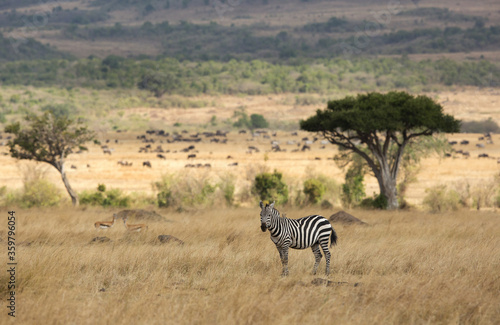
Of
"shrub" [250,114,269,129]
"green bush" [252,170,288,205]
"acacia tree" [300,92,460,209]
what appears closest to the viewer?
"acacia tree" [300,92,460,209]

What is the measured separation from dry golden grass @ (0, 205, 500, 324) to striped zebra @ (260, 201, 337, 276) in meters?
0.44

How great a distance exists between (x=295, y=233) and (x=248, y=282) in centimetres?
150

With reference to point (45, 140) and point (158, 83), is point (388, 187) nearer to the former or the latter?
point (45, 140)

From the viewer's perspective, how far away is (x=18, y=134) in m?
26.9

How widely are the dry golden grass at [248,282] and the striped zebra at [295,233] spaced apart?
44 centimetres

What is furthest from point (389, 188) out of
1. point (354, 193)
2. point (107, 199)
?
point (107, 199)

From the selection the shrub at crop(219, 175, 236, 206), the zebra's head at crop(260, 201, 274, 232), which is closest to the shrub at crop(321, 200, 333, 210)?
the shrub at crop(219, 175, 236, 206)

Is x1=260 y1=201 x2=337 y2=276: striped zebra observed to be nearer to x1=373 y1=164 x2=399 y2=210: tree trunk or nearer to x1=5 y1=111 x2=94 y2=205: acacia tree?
x1=373 y1=164 x2=399 y2=210: tree trunk

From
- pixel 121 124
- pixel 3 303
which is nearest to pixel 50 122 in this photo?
pixel 3 303

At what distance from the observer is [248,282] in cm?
969

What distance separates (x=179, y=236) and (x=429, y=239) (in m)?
6.23

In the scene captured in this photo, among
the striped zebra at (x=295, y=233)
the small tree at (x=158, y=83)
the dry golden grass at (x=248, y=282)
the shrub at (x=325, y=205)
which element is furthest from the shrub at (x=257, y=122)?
the striped zebra at (x=295, y=233)

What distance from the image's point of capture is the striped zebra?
10.4 m

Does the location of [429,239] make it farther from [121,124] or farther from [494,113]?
[494,113]
